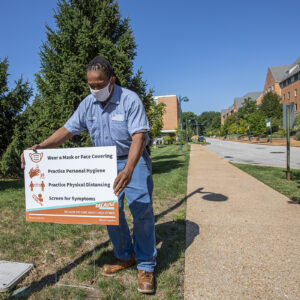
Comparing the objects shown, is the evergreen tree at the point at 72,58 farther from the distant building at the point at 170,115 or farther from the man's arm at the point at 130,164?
the distant building at the point at 170,115

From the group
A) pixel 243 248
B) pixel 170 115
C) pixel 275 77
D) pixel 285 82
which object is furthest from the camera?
pixel 170 115

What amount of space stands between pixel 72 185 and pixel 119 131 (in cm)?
59

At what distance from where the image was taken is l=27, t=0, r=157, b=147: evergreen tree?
7.08m

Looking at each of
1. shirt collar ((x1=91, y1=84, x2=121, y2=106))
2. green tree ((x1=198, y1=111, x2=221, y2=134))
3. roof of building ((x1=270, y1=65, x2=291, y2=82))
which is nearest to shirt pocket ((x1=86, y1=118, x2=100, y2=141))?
shirt collar ((x1=91, y1=84, x2=121, y2=106))

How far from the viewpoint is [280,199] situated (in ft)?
17.0

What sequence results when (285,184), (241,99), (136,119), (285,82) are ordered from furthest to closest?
(241,99) → (285,82) → (285,184) → (136,119)

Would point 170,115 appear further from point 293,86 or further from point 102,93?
point 102,93

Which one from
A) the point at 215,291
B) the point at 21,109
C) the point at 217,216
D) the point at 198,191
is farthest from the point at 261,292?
the point at 21,109

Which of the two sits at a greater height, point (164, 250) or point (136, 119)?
point (136, 119)

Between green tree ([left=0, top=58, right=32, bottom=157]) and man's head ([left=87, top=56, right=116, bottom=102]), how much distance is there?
6089 mm

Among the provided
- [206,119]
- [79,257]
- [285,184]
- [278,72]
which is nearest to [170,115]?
[278,72]

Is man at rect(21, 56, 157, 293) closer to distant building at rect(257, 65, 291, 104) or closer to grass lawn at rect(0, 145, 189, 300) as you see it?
grass lawn at rect(0, 145, 189, 300)

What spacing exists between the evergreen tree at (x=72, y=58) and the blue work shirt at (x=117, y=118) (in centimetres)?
517

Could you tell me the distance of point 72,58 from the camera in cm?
714
